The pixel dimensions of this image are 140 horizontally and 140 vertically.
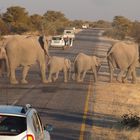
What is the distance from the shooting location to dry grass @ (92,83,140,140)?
18188 millimetres

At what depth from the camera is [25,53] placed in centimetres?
3478

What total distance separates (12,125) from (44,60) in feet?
81.9

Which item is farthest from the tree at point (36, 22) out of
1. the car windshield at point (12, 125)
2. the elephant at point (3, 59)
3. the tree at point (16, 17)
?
the car windshield at point (12, 125)

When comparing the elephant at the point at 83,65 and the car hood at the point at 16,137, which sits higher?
the car hood at the point at 16,137

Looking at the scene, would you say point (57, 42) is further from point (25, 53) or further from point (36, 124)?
point (36, 124)

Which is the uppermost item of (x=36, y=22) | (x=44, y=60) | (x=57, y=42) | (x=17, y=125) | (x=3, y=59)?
(x=17, y=125)

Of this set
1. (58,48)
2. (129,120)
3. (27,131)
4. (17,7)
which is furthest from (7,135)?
(17,7)

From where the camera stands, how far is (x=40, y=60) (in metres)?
35.2

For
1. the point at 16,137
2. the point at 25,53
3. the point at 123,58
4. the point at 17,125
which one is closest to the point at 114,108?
the point at 25,53

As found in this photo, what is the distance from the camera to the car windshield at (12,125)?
10719 millimetres

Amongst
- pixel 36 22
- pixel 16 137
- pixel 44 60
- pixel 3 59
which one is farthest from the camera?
pixel 36 22

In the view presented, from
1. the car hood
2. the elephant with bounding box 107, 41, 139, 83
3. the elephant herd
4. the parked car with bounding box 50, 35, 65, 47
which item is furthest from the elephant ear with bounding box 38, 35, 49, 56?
the parked car with bounding box 50, 35, 65, 47

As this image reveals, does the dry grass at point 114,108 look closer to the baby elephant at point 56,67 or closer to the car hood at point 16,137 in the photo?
the baby elephant at point 56,67

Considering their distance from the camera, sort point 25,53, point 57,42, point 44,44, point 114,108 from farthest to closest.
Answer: point 57,42 < point 44,44 < point 25,53 < point 114,108
